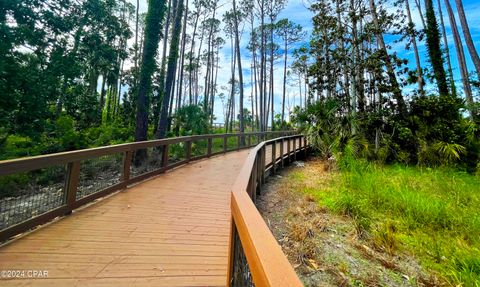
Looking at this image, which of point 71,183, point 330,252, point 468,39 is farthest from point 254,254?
point 468,39

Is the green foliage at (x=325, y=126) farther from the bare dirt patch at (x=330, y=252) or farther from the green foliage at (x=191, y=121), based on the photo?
the green foliage at (x=191, y=121)

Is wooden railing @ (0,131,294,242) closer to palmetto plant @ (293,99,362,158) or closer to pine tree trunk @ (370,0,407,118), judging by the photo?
palmetto plant @ (293,99,362,158)

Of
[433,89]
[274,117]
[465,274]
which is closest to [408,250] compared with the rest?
[465,274]

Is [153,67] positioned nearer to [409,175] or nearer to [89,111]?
Result: [89,111]

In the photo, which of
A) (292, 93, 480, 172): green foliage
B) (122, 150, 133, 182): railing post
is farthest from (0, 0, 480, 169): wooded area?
(122, 150, 133, 182): railing post

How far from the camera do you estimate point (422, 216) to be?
371cm

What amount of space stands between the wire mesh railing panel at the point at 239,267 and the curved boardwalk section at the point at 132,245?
1.66 ft

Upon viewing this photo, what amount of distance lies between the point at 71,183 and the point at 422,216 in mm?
5222

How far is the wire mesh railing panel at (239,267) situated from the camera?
1221 mm

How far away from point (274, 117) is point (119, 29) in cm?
1574

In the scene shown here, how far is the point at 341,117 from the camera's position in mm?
8461

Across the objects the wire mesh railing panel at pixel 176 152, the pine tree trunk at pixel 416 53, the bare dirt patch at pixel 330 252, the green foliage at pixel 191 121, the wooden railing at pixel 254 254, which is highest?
the pine tree trunk at pixel 416 53

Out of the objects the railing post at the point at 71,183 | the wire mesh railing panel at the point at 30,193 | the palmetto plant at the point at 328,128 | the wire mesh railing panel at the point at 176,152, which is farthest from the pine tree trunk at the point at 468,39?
the wire mesh railing panel at the point at 30,193

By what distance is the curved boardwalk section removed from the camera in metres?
1.96
